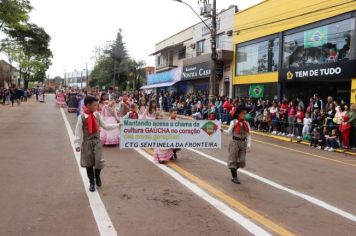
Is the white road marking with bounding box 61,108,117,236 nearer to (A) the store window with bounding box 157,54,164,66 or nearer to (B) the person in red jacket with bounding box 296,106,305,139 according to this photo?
(B) the person in red jacket with bounding box 296,106,305,139

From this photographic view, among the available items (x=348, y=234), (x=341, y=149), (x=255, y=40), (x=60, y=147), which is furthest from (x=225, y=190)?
(x=255, y=40)

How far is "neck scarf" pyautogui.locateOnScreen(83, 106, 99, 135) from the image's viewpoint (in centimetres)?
809

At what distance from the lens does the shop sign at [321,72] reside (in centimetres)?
2016

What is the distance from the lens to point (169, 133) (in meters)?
11.0

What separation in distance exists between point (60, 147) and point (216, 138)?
5.42 meters

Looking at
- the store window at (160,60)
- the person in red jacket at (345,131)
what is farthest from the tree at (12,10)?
the person in red jacket at (345,131)

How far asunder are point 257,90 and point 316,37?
6.41 meters

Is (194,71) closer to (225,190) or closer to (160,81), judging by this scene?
(160,81)

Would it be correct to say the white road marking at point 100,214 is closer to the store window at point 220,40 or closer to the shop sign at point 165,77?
the store window at point 220,40

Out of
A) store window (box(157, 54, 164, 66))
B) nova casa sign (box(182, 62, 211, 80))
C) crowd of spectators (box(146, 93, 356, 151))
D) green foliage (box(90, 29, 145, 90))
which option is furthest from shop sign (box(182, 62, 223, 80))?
green foliage (box(90, 29, 145, 90))

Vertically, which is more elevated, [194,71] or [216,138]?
[194,71]

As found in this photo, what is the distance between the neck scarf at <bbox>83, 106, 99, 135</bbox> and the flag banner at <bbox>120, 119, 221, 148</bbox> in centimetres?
237

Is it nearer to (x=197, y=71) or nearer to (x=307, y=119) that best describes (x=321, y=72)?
(x=307, y=119)

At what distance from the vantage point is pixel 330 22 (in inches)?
885
